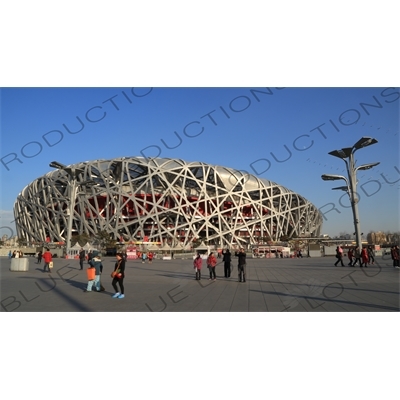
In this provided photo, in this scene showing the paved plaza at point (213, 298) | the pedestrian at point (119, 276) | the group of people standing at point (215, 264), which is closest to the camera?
the paved plaza at point (213, 298)

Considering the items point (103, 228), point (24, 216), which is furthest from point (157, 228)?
point (24, 216)

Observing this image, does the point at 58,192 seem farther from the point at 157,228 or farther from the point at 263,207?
the point at 263,207

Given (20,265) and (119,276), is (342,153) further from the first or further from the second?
(20,265)

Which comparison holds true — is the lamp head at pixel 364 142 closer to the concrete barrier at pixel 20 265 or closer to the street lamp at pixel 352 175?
the street lamp at pixel 352 175

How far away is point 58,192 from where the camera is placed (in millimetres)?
51969

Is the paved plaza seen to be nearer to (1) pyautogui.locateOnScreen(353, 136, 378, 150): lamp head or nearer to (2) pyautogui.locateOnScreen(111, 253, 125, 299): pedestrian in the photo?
(2) pyautogui.locateOnScreen(111, 253, 125, 299): pedestrian

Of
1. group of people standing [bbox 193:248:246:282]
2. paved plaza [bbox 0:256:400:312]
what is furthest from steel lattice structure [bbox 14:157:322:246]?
paved plaza [bbox 0:256:400:312]

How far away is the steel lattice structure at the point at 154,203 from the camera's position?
50688mm

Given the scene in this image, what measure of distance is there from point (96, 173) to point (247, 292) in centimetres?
4667

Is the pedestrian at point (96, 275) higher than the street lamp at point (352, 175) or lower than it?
lower

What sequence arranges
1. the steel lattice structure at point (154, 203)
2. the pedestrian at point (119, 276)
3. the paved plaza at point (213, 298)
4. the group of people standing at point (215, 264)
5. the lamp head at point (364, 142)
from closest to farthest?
the paved plaza at point (213, 298) → the pedestrian at point (119, 276) → the group of people standing at point (215, 264) → the lamp head at point (364, 142) → the steel lattice structure at point (154, 203)

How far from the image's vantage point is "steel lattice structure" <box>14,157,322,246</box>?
166 ft

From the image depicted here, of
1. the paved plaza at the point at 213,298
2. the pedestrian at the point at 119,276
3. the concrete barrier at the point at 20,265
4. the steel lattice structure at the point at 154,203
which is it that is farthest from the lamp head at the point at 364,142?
the steel lattice structure at the point at 154,203

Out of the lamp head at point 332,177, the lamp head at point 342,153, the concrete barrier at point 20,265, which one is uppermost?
the lamp head at point 342,153
